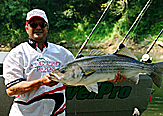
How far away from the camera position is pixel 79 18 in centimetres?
3609

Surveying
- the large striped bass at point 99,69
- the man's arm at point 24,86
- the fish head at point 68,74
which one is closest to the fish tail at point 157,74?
the large striped bass at point 99,69

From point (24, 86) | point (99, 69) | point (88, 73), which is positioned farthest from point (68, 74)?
point (24, 86)

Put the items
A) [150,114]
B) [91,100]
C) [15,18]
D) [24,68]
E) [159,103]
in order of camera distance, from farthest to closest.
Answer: [15,18], [159,103], [150,114], [91,100], [24,68]

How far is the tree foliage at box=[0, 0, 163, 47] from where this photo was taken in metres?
31.7

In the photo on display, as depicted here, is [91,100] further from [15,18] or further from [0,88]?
[15,18]

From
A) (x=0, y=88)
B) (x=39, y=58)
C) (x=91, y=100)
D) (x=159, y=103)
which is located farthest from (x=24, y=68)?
(x=159, y=103)

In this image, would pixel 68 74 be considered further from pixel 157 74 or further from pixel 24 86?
pixel 157 74

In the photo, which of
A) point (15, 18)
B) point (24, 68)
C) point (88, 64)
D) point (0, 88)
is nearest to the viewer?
point (88, 64)

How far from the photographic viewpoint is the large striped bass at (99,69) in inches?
91.0

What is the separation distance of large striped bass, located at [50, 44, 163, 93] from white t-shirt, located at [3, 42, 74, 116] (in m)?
0.38

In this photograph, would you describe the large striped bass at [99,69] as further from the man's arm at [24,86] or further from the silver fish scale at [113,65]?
the man's arm at [24,86]

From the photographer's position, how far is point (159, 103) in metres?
8.22

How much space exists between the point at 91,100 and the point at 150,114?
90.2 inches

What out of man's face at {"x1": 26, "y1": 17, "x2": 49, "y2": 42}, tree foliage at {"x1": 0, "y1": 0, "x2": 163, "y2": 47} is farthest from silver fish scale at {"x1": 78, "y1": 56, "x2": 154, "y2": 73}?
tree foliage at {"x1": 0, "y1": 0, "x2": 163, "y2": 47}
